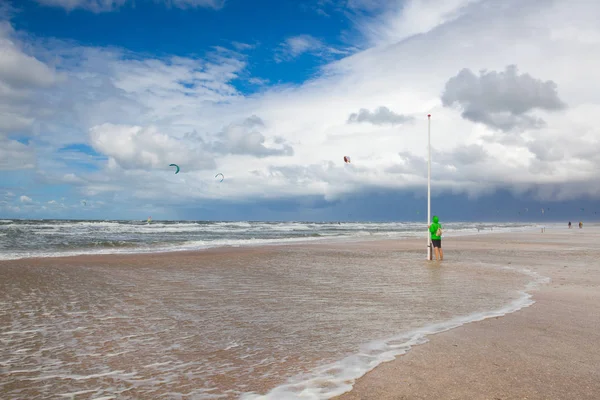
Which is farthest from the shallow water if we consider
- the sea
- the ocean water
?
the ocean water

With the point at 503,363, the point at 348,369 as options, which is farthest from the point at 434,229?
the point at 348,369

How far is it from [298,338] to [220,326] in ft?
4.90

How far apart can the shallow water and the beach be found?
0.03m

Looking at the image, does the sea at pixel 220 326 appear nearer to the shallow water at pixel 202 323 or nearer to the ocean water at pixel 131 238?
the shallow water at pixel 202 323

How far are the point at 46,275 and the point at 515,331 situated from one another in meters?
13.5

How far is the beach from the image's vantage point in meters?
4.41

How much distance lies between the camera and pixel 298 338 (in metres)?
6.24

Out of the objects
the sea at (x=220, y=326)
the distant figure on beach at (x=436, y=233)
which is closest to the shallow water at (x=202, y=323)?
the sea at (x=220, y=326)

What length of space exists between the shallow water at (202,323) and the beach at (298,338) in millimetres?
31

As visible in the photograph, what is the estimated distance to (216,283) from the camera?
474 inches

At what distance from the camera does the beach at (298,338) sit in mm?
4406

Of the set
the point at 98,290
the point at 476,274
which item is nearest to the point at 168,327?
the point at 98,290

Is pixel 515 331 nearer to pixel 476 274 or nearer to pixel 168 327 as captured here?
pixel 168 327

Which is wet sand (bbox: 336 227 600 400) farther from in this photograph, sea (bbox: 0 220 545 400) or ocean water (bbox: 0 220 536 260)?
ocean water (bbox: 0 220 536 260)
